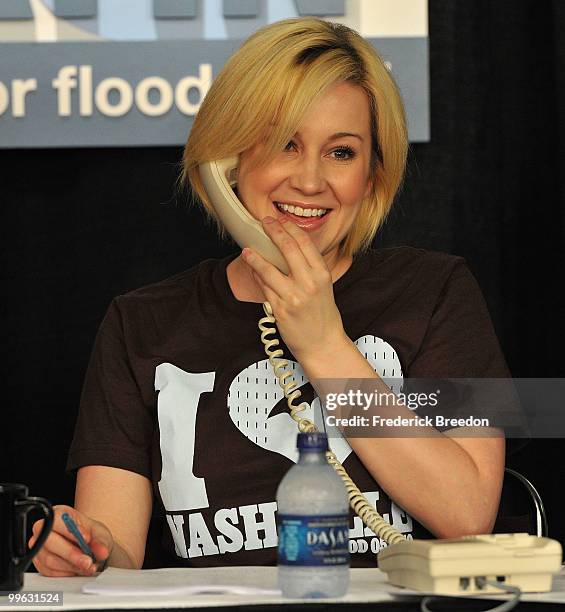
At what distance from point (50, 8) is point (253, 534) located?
1291 mm

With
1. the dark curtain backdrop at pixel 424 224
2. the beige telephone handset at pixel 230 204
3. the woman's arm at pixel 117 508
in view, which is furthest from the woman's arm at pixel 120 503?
the dark curtain backdrop at pixel 424 224

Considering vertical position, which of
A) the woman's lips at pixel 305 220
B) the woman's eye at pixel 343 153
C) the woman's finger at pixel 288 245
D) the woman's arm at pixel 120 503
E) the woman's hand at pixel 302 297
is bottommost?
the woman's arm at pixel 120 503

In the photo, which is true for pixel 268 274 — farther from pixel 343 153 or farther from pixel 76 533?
pixel 76 533

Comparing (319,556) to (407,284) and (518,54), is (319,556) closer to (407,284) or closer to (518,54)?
(407,284)

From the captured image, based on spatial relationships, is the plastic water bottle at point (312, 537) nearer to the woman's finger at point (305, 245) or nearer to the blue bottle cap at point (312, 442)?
the blue bottle cap at point (312, 442)

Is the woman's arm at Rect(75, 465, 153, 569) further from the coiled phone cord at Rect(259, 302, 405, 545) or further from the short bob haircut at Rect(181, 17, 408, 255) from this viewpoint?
the short bob haircut at Rect(181, 17, 408, 255)

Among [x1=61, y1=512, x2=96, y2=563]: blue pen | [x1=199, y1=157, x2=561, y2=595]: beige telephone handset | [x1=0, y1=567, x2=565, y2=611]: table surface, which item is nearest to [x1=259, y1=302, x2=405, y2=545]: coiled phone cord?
[x1=199, y1=157, x2=561, y2=595]: beige telephone handset

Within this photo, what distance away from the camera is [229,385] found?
Answer: 5.71 feet

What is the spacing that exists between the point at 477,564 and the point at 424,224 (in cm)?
137

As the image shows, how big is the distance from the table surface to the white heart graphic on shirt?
1.20ft

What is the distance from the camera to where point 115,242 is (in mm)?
2436

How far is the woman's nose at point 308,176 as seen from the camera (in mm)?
1721

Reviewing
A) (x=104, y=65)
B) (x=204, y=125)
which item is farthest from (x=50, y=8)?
(x=204, y=125)

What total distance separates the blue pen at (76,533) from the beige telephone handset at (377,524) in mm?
373
